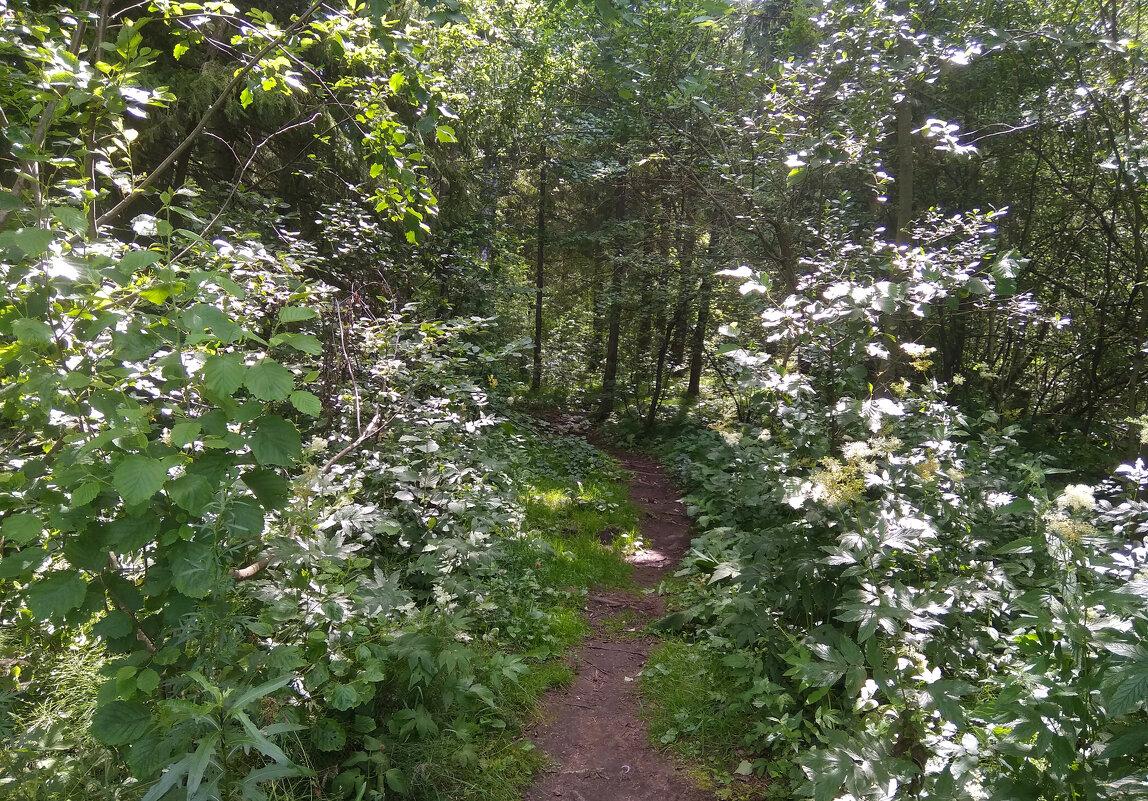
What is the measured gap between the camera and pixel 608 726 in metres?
3.78

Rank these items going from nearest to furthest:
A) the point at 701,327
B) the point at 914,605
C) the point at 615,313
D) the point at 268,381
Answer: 1. the point at 268,381
2. the point at 914,605
3. the point at 701,327
4. the point at 615,313

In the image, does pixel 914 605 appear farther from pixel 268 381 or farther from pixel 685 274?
pixel 685 274

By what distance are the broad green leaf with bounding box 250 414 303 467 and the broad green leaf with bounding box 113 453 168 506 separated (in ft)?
0.84

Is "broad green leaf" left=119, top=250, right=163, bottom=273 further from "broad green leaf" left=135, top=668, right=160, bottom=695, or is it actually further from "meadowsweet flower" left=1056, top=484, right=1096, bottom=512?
"meadowsweet flower" left=1056, top=484, right=1096, bottom=512

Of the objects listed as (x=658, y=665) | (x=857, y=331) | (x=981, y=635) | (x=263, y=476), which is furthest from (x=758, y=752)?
(x=263, y=476)

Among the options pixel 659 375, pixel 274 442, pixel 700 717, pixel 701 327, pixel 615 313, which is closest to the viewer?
pixel 274 442

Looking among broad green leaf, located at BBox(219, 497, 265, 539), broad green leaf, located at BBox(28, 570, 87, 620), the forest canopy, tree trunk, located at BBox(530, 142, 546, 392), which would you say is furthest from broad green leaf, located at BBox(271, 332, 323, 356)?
tree trunk, located at BBox(530, 142, 546, 392)

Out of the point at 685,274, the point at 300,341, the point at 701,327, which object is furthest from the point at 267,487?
the point at 701,327

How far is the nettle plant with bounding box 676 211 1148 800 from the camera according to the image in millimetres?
1938

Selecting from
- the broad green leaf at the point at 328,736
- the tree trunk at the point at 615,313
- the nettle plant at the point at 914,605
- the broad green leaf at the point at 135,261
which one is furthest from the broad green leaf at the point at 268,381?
the tree trunk at the point at 615,313

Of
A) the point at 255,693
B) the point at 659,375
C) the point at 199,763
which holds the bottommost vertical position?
the point at 659,375

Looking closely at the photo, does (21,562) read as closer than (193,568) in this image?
Yes

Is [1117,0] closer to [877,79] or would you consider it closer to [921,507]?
[877,79]

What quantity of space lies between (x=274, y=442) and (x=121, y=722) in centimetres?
102
